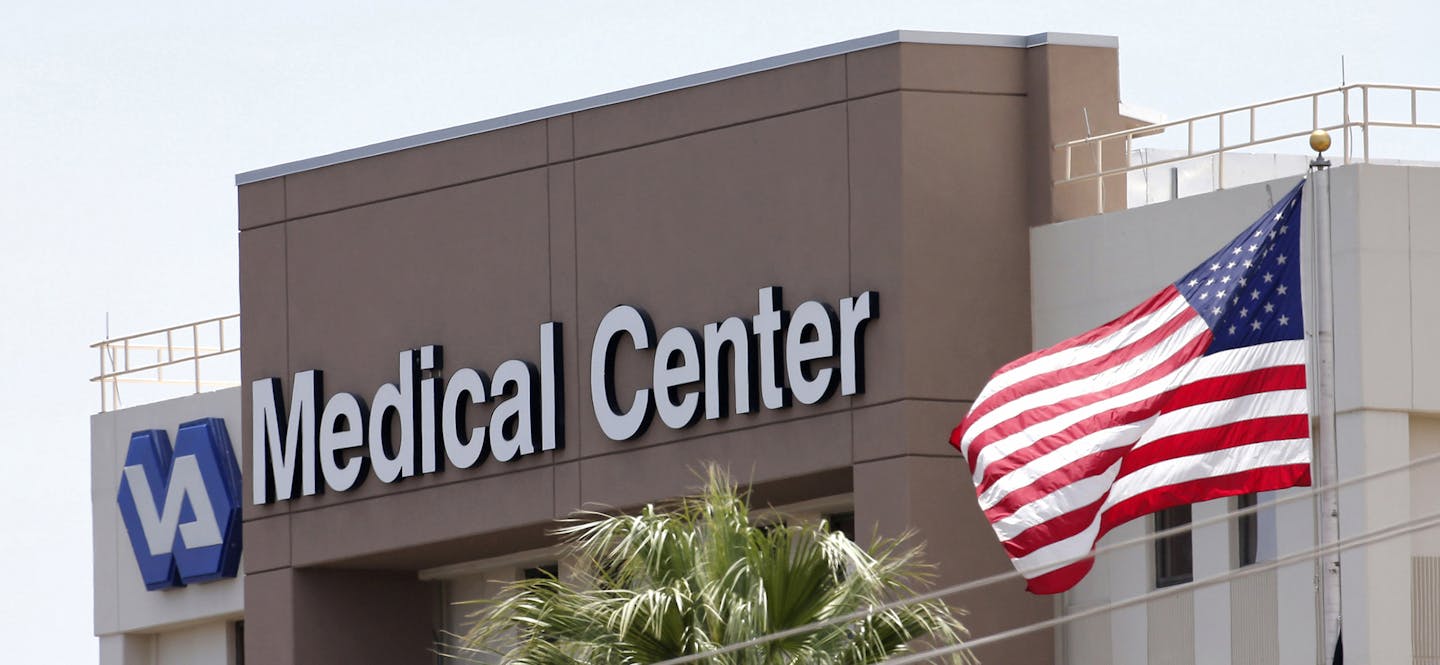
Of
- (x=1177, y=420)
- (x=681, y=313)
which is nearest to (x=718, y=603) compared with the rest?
(x=1177, y=420)

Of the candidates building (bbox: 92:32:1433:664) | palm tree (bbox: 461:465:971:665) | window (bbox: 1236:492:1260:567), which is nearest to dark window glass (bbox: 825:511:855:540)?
building (bbox: 92:32:1433:664)

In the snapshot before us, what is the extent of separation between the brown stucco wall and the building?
0.09 ft

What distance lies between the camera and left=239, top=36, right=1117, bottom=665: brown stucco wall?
28.8 meters

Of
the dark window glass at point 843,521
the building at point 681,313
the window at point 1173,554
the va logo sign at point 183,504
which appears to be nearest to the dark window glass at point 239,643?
the va logo sign at point 183,504

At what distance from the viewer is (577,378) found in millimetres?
31047

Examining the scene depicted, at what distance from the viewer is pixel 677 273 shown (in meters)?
30.3

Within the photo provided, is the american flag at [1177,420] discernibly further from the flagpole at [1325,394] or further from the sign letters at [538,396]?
the sign letters at [538,396]

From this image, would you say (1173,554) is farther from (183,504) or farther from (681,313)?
(183,504)

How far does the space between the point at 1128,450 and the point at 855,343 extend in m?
5.72

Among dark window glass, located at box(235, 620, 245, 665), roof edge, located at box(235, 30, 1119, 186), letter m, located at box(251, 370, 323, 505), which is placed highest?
roof edge, located at box(235, 30, 1119, 186)

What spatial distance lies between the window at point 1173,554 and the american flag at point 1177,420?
4754mm

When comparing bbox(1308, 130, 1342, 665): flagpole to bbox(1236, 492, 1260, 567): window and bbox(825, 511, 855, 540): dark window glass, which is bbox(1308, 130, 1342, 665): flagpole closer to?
bbox(1236, 492, 1260, 567): window

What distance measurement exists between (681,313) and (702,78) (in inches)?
84.9

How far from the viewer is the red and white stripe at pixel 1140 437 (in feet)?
75.5
